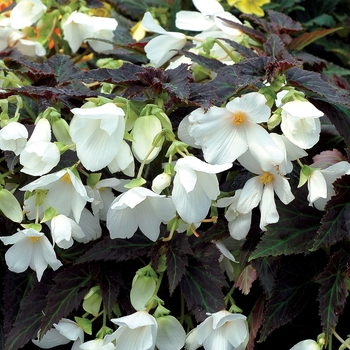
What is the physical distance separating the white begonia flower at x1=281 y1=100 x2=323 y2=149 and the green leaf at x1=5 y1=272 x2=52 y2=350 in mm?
417

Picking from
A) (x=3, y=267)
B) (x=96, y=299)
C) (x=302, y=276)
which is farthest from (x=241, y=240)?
(x=3, y=267)

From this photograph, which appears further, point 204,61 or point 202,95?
point 204,61

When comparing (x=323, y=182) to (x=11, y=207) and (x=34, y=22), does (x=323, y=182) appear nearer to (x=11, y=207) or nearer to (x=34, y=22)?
(x=11, y=207)

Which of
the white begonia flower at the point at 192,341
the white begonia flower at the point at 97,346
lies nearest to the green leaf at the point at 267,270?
the white begonia flower at the point at 192,341

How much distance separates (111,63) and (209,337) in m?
0.59

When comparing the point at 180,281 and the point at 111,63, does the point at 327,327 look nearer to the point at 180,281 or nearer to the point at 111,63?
the point at 180,281

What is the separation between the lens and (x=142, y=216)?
74 centimetres

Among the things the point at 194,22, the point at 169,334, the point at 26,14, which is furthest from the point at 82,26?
the point at 169,334

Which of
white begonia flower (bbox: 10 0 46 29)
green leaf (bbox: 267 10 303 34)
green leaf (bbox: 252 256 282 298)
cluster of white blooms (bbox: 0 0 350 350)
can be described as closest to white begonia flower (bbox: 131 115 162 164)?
cluster of white blooms (bbox: 0 0 350 350)

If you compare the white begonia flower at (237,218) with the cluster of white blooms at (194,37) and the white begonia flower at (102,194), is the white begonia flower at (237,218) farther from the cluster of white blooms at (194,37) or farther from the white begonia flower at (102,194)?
the cluster of white blooms at (194,37)

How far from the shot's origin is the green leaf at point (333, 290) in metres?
0.72

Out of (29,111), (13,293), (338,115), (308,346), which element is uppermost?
(338,115)

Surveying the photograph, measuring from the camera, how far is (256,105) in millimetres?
685

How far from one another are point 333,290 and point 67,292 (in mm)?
367
